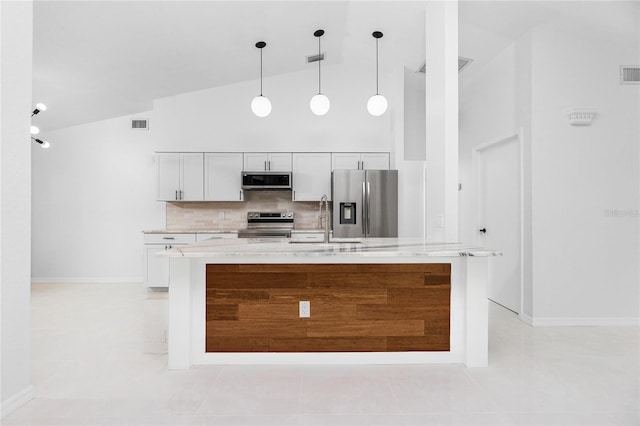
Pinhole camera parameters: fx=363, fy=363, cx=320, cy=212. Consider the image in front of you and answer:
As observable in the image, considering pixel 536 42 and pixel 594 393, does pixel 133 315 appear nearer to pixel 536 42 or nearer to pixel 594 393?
pixel 594 393

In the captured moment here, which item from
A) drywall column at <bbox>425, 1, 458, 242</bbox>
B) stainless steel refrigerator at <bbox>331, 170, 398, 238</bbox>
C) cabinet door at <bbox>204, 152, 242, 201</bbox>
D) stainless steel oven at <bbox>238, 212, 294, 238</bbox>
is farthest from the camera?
stainless steel oven at <bbox>238, 212, 294, 238</bbox>

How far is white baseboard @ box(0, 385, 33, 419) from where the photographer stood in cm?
192

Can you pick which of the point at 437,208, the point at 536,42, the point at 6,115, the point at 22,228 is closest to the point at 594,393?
the point at 437,208

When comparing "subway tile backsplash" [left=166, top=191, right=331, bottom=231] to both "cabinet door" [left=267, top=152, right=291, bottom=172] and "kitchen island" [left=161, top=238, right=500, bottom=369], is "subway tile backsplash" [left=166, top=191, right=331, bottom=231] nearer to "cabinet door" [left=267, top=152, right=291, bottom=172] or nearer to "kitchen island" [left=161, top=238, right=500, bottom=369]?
"cabinet door" [left=267, top=152, right=291, bottom=172]

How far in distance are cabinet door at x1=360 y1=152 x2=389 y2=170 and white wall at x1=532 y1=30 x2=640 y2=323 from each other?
220 cm

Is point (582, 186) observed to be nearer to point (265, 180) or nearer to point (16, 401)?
point (265, 180)

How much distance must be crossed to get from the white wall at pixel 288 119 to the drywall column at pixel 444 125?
2.29 metres

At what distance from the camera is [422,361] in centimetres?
260

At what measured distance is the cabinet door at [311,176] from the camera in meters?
5.46

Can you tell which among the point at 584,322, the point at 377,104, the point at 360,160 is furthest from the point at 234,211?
the point at 584,322

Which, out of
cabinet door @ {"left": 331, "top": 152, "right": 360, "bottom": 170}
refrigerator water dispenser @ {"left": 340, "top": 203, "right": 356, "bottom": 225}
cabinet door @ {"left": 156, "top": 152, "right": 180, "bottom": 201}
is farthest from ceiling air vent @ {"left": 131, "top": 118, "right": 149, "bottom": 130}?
refrigerator water dispenser @ {"left": 340, "top": 203, "right": 356, "bottom": 225}

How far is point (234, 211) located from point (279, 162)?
1.08 m

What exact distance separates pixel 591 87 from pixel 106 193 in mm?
6506

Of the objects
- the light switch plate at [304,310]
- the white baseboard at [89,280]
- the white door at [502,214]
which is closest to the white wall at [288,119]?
the white door at [502,214]
